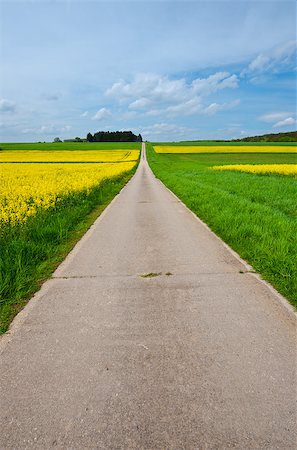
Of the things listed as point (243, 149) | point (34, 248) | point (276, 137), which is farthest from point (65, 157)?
point (276, 137)

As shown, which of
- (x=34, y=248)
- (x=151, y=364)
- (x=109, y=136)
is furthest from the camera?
(x=109, y=136)

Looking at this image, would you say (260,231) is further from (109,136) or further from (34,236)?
(109,136)

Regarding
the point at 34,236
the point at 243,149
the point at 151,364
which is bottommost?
the point at 243,149

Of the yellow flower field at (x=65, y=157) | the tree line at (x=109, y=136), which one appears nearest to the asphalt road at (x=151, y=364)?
the yellow flower field at (x=65, y=157)

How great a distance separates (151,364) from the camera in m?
3.21

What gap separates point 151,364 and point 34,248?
4374 millimetres

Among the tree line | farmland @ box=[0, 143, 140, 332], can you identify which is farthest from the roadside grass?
the tree line

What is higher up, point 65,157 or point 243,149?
point 65,157

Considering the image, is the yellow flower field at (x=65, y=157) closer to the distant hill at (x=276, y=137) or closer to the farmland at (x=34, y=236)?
the farmland at (x=34, y=236)

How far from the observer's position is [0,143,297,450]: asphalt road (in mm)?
2432

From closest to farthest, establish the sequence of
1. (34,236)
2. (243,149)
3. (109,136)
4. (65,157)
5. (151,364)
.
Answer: (151,364)
(34,236)
(65,157)
(243,149)
(109,136)

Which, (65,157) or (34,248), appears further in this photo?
(65,157)

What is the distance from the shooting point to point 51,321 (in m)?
4.09

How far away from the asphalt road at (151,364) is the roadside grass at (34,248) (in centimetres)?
27
